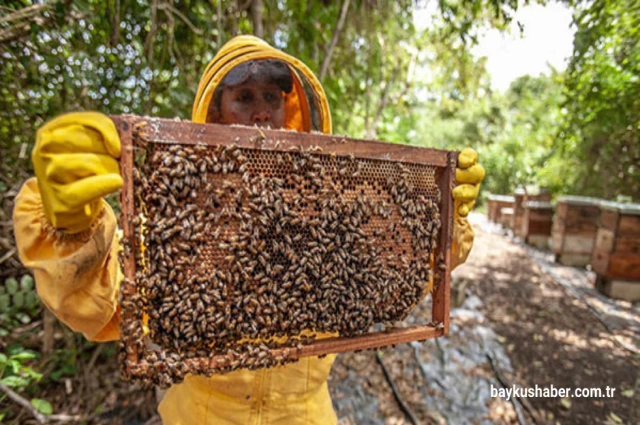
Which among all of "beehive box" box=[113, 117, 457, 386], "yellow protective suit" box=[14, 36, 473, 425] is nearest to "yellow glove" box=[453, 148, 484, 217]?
"beehive box" box=[113, 117, 457, 386]

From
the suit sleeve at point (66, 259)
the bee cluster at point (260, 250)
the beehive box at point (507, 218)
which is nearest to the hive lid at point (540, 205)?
the beehive box at point (507, 218)

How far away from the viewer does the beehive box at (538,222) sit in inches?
494

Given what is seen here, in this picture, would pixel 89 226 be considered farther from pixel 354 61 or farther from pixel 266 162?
pixel 354 61

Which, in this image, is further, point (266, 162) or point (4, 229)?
point (4, 229)

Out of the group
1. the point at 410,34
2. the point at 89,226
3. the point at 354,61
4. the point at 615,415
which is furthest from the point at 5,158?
the point at 410,34

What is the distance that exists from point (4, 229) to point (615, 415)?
730cm

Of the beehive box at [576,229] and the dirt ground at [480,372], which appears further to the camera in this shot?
the beehive box at [576,229]

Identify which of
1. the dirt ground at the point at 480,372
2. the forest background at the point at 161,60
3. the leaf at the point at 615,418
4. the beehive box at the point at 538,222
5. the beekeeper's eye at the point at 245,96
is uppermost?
the forest background at the point at 161,60

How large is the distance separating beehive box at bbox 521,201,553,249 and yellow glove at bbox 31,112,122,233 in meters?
14.1

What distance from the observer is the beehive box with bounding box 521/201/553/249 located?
12539 millimetres

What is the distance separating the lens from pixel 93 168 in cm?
126

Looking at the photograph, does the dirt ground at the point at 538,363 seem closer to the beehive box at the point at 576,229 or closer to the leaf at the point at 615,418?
the leaf at the point at 615,418

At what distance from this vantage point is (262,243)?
152cm

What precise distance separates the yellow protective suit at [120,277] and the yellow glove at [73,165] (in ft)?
0.36
